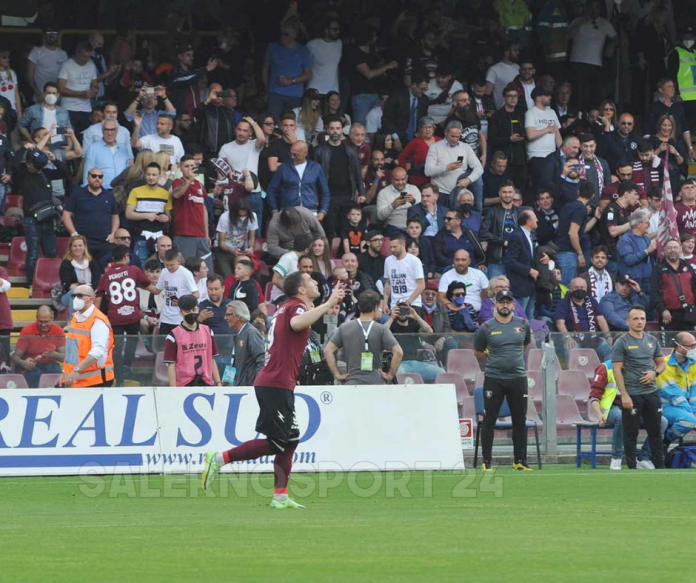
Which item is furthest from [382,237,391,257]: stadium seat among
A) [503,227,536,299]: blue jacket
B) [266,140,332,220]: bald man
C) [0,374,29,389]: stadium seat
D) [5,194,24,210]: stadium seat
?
[0,374,29,389]: stadium seat

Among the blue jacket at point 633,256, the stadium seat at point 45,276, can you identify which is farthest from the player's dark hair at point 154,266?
the blue jacket at point 633,256

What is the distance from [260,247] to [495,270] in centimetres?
358

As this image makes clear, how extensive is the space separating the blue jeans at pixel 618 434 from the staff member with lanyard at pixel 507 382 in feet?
4.27

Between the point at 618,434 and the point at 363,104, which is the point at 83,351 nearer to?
the point at 618,434

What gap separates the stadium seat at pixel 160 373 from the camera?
16344 mm

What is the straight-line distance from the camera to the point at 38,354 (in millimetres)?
16141

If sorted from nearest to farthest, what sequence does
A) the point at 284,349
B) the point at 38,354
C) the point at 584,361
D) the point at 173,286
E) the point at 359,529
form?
the point at 359,529
the point at 284,349
the point at 38,354
the point at 584,361
the point at 173,286

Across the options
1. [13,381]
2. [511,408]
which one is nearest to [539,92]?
[511,408]

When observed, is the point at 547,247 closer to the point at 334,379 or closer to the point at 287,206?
the point at 287,206

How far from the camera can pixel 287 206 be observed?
19.9 m

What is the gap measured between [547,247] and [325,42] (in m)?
5.41

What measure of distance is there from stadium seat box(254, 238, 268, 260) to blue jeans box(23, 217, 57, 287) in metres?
2.99

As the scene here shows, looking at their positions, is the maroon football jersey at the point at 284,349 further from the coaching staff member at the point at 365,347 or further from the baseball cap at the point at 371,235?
the baseball cap at the point at 371,235

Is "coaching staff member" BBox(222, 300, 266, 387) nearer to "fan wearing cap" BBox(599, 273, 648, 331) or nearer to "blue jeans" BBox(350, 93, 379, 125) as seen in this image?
"fan wearing cap" BBox(599, 273, 648, 331)
